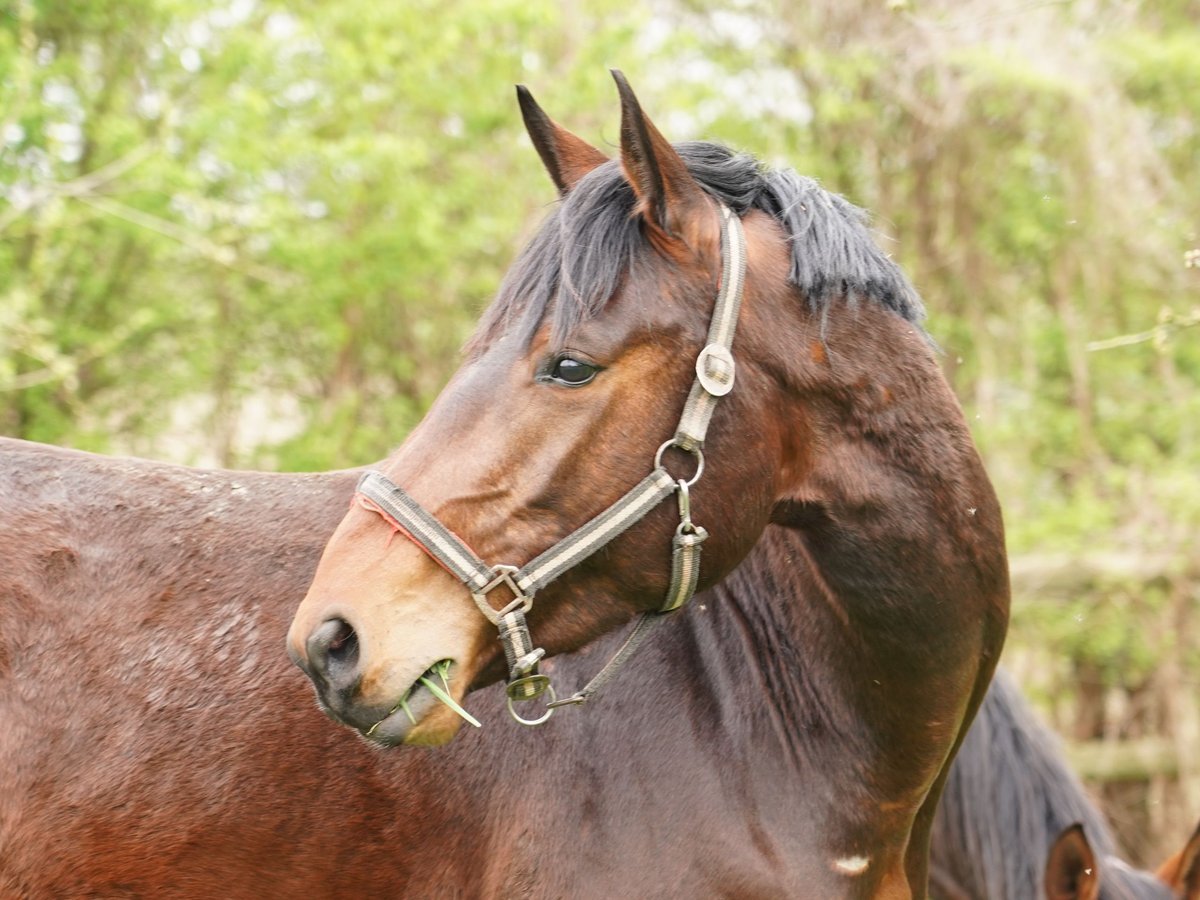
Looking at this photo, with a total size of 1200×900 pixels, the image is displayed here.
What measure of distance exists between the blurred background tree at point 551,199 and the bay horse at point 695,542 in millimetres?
5103

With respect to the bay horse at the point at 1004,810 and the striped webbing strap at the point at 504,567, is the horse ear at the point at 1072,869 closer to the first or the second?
the bay horse at the point at 1004,810

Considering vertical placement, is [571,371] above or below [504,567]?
above

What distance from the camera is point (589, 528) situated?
2.26 m

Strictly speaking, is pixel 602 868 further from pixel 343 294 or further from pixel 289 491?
pixel 343 294

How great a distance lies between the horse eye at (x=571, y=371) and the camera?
227 centimetres

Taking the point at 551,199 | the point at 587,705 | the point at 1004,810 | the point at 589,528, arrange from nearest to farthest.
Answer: the point at 589,528
the point at 587,705
the point at 1004,810
the point at 551,199

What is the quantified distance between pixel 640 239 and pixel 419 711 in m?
0.97

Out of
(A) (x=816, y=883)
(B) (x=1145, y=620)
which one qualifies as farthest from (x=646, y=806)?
(B) (x=1145, y=620)

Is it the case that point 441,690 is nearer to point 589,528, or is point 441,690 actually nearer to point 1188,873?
point 589,528

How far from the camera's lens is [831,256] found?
8.09ft

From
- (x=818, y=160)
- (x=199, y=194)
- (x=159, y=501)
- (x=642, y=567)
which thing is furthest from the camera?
(x=818, y=160)

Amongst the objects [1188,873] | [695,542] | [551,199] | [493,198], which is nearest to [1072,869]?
[1188,873]

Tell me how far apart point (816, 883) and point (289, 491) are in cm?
146

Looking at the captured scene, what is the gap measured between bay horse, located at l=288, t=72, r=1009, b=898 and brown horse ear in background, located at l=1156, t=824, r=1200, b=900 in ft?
5.23
